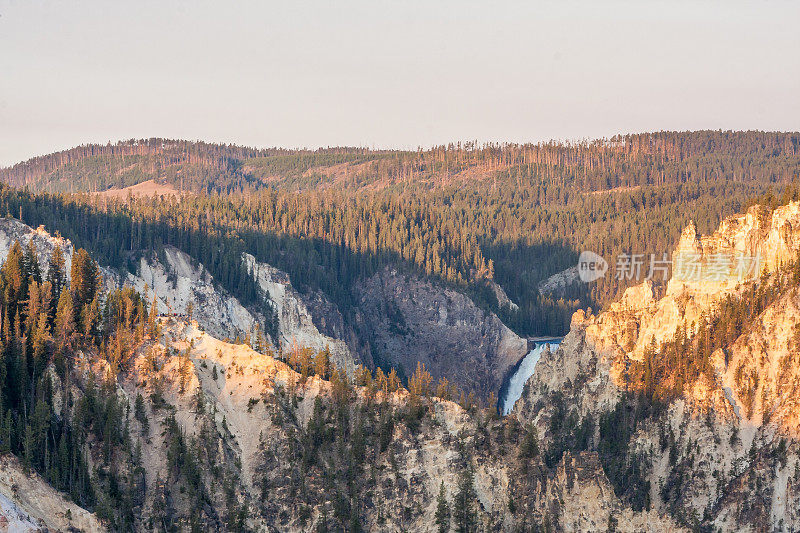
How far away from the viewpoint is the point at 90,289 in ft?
501

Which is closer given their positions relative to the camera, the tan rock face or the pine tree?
the tan rock face

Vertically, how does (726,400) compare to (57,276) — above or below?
below

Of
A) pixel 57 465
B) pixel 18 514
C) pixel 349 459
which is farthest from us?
pixel 349 459

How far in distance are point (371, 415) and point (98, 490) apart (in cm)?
2825

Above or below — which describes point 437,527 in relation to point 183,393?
below

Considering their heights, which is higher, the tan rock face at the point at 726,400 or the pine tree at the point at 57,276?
the pine tree at the point at 57,276

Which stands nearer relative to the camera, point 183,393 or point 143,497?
point 143,497

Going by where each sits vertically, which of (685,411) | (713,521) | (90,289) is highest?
(90,289)

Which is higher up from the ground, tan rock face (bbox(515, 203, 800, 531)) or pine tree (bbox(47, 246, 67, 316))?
pine tree (bbox(47, 246, 67, 316))

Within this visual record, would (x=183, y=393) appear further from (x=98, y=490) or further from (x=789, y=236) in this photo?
(x=789, y=236)

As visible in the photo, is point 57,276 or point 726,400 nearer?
point 726,400

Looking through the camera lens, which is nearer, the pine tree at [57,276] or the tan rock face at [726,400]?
the tan rock face at [726,400]

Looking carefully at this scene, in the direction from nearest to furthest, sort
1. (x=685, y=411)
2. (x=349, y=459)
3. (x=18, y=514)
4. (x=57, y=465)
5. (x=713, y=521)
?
(x=18, y=514)
(x=57, y=465)
(x=349, y=459)
(x=713, y=521)
(x=685, y=411)

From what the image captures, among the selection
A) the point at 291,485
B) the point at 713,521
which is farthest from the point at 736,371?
the point at 291,485
